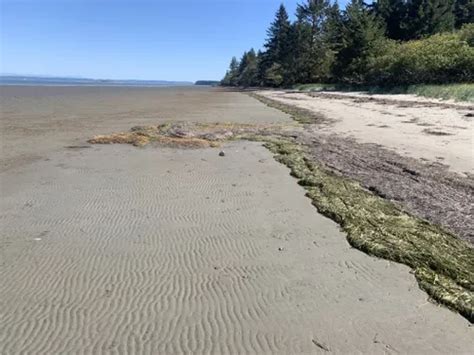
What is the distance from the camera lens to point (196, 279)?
15.2ft

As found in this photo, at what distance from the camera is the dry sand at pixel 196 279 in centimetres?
357

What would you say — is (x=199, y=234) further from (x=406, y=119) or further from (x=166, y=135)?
(x=406, y=119)

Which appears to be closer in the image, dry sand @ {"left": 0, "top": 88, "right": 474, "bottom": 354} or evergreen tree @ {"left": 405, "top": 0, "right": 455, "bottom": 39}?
dry sand @ {"left": 0, "top": 88, "right": 474, "bottom": 354}

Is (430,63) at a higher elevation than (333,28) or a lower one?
lower

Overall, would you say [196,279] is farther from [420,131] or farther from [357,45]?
[357,45]

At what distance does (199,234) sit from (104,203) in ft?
7.33

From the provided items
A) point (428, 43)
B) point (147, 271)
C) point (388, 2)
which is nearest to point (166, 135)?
point (147, 271)

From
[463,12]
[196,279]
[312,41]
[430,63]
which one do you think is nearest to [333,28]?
[312,41]

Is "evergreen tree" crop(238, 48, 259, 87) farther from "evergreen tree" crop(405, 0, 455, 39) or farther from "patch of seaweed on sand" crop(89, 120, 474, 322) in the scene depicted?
"patch of seaweed on sand" crop(89, 120, 474, 322)

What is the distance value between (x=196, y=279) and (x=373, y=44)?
51956 mm

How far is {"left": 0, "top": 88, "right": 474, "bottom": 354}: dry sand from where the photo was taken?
357cm

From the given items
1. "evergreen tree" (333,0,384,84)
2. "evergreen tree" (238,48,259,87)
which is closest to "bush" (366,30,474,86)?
"evergreen tree" (333,0,384,84)

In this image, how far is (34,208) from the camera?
7.11 meters

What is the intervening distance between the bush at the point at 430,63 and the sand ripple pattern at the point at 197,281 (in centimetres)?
3309
